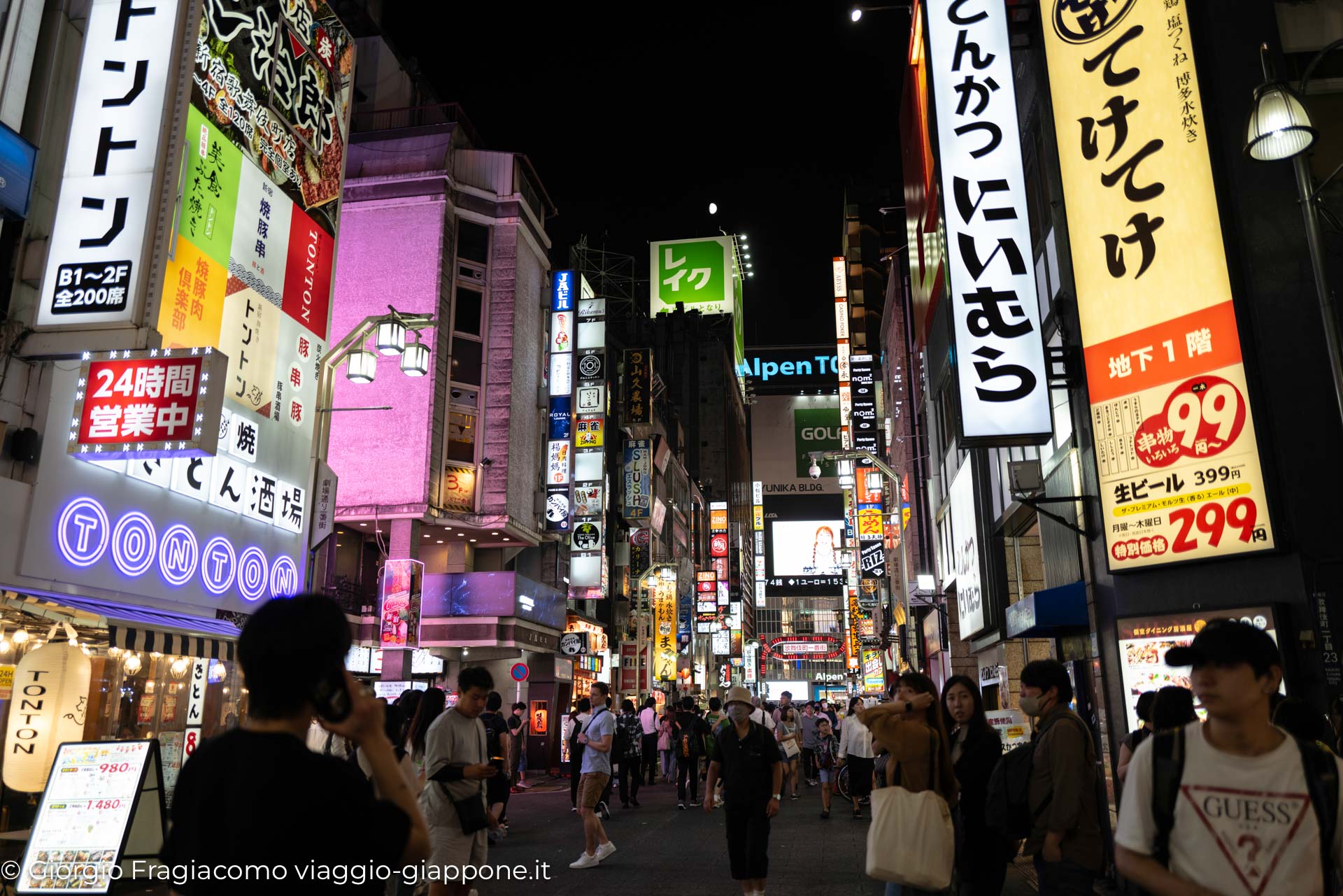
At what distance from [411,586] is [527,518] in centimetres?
711

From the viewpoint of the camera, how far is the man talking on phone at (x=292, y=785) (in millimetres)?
2301

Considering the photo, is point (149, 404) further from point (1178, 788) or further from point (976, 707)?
point (1178, 788)

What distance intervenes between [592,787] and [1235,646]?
977cm

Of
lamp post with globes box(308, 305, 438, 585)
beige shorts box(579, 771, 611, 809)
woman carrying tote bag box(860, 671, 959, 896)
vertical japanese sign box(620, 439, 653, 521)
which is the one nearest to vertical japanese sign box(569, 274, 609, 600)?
vertical japanese sign box(620, 439, 653, 521)

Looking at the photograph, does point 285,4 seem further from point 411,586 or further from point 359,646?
point 359,646

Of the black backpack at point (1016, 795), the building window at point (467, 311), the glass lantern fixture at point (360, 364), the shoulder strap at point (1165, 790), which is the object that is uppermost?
the building window at point (467, 311)

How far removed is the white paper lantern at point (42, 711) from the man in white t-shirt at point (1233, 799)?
890 centimetres

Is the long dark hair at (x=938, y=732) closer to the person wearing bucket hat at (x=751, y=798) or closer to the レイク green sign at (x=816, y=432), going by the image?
the person wearing bucket hat at (x=751, y=798)

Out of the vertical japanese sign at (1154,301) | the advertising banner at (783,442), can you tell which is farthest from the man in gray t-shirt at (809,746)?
the advertising banner at (783,442)

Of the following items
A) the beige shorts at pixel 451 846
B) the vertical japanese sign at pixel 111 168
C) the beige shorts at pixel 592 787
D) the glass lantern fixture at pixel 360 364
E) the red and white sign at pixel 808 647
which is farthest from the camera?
the red and white sign at pixel 808 647

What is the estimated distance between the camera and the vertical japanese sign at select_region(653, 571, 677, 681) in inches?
1806

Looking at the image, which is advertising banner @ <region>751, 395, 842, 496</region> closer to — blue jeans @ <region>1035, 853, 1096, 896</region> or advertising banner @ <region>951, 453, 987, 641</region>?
advertising banner @ <region>951, 453, 987, 641</region>

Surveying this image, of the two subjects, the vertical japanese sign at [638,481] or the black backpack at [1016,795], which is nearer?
the black backpack at [1016,795]

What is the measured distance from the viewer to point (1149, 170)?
10.2 metres
